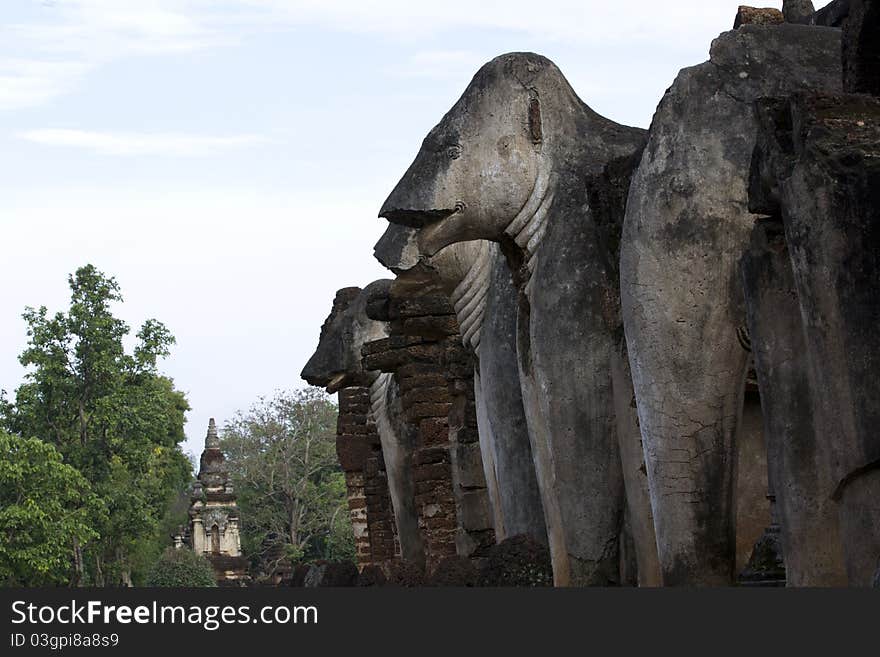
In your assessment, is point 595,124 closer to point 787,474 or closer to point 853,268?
point 787,474

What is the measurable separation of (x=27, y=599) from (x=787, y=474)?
8.95 ft

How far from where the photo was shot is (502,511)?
9.88 metres

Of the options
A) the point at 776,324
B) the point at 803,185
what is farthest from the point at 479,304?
the point at 803,185

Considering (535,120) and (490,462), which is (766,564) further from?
(490,462)

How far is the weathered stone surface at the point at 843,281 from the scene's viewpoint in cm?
518

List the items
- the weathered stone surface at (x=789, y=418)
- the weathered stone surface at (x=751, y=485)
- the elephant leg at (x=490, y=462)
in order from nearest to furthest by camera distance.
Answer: the weathered stone surface at (x=789, y=418), the weathered stone surface at (x=751, y=485), the elephant leg at (x=490, y=462)

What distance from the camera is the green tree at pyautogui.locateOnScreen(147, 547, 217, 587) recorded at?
35.8 m

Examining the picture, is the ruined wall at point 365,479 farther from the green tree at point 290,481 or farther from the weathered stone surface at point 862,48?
the green tree at point 290,481

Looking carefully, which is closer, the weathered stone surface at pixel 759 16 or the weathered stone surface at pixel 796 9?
the weathered stone surface at pixel 759 16

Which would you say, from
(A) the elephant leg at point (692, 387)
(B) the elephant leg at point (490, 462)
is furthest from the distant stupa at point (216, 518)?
(A) the elephant leg at point (692, 387)

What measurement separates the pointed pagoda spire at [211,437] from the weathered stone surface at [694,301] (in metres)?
40.2

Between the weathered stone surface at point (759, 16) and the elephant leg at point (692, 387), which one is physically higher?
the weathered stone surface at point (759, 16)

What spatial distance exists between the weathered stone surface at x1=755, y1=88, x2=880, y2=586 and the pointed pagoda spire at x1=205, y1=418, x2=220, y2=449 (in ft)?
138

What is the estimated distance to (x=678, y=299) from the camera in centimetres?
722
